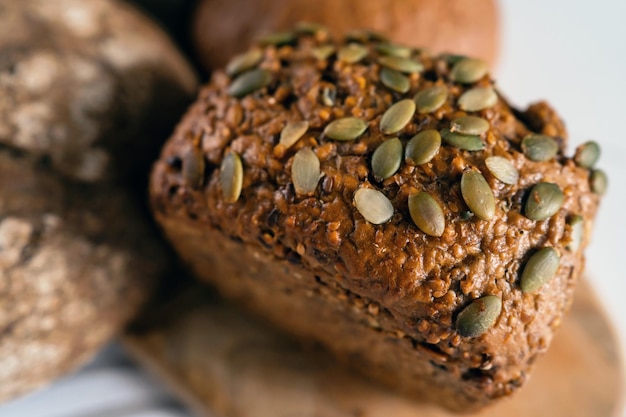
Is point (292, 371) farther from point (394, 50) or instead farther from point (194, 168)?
point (394, 50)

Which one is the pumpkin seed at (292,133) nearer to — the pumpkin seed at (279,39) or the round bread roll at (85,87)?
the pumpkin seed at (279,39)

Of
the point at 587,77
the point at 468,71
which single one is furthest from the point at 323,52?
the point at 587,77

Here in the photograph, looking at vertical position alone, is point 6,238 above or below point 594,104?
below

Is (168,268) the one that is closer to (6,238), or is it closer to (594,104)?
(6,238)

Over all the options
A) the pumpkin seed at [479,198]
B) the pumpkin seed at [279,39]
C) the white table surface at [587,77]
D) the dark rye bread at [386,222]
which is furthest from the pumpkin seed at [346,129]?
the white table surface at [587,77]

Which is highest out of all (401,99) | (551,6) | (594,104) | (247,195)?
(551,6)

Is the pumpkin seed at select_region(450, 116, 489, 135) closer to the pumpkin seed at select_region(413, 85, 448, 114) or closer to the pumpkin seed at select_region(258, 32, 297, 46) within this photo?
the pumpkin seed at select_region(413, 85, 448, 114)

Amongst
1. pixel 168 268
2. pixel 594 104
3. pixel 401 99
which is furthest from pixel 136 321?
pixel 594 104
